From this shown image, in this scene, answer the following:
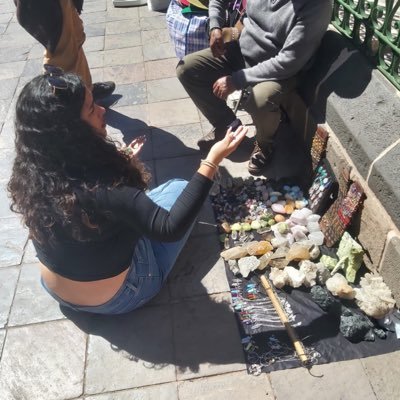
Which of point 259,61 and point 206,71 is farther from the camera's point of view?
point 206,71

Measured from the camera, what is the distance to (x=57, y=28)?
3.34 metres

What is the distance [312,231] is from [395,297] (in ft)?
2.26

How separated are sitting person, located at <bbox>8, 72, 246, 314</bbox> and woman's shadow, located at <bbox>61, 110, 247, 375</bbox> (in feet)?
1.26

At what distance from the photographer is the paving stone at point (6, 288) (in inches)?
103

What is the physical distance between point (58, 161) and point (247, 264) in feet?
4.52

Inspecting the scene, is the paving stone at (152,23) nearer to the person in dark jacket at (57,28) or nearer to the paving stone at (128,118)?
the paving stone at (128,118)

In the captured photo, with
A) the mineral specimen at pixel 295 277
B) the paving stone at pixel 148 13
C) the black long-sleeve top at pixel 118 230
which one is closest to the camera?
the black long-sleeve top at pixel 118 230

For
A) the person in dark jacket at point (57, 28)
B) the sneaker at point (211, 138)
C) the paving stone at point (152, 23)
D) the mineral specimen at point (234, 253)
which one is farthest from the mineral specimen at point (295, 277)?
the paving stone at point (152, 23)

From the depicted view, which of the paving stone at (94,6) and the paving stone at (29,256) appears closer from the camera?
the paving stone at (29,256)

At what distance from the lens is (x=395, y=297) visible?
2.39 meters

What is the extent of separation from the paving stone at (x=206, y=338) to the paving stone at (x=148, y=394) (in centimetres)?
8

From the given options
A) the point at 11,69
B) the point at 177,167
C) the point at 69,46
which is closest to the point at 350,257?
the point at 177,167

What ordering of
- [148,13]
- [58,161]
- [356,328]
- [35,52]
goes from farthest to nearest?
1. [148,13]
2. [35,52]
3. [356,328]
4. [58,161]

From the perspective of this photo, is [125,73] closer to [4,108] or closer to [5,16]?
[4,108]
